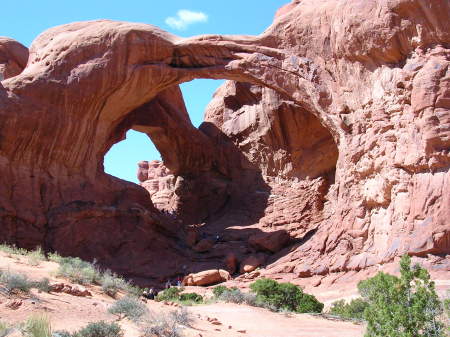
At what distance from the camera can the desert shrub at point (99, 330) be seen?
690cm

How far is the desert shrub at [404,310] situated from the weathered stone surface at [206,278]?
12858mm

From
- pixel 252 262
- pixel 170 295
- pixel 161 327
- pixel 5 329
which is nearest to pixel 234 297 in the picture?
pixel 170 295

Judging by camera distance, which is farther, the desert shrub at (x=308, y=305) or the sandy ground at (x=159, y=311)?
the desert shrub at (x=308, y=305)

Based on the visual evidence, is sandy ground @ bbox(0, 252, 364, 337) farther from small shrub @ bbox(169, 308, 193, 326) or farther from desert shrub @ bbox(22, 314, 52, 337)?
desert shrub @ bbox(22, 314, 52, 337)

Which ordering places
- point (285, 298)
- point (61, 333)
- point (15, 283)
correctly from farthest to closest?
1. point (285, 298)
2. point (15, 283)
3. point (61, 333)

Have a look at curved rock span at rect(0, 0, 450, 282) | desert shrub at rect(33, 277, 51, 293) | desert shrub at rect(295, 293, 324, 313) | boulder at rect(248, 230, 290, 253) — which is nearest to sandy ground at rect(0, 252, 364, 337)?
desert shrub at rect(33, 277, 51, 293)

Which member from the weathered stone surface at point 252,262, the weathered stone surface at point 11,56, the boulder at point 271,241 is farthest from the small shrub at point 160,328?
the weathered stone surface at point 11,56

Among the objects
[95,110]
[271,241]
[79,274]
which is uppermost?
[95,110]

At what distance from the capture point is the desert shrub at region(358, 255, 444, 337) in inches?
277

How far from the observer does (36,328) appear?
6598 mm

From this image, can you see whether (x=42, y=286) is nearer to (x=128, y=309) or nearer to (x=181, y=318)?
(x=128, y=309)

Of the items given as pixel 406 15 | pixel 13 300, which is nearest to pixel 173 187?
pixel 406 15

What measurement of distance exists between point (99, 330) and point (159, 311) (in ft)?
8.65

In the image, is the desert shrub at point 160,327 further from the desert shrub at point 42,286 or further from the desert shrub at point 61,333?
the desert shrub at point 42,286
